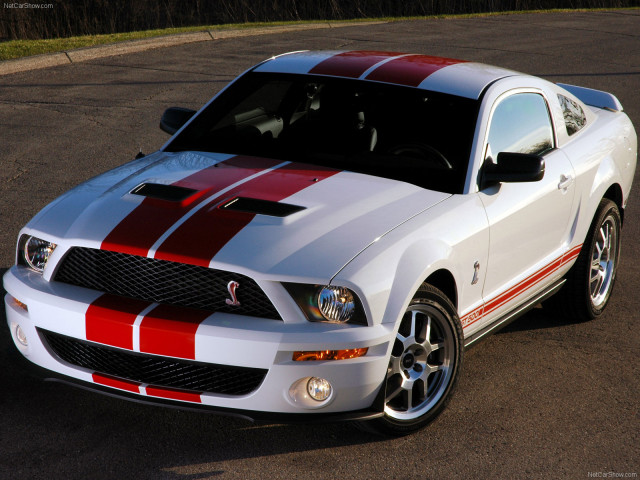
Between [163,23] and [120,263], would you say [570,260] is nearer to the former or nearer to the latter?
[120,263]

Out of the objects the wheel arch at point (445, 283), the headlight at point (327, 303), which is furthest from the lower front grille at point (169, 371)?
the wheel arch at point (445, 283)

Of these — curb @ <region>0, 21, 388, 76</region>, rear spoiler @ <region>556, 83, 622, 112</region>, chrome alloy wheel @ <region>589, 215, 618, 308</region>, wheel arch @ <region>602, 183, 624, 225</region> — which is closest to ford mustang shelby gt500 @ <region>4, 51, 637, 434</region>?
chrome alloy wheel @ <region>589, 215, 618, 308</region>

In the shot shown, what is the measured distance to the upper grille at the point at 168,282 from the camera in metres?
3.76

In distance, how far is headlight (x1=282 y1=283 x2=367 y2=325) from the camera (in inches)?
147

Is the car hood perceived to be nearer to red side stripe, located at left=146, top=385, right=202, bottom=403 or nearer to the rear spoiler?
red side stripe, located at left=146, top=385, right=202, bottom=403

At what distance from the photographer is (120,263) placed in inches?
154

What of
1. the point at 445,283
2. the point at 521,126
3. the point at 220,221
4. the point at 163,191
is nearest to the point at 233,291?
the point at 220,221

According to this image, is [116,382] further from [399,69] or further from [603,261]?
[603,261]

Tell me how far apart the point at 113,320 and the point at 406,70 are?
7.75ft

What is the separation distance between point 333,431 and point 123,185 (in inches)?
59.5

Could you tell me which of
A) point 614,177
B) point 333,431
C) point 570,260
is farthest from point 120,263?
point 614,177

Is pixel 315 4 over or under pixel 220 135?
under

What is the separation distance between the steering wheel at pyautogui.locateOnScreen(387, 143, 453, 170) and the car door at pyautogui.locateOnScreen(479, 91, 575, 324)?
9.0 inches

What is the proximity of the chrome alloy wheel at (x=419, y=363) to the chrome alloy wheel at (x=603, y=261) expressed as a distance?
1.83 meters
